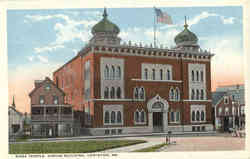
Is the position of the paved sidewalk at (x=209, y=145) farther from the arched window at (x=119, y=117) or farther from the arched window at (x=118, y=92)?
the arched window at (x=118, y=92)

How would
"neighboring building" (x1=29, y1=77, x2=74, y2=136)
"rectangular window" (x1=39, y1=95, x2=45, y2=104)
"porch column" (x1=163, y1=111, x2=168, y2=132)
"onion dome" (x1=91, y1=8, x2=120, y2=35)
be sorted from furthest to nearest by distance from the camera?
"porch column" (x1=163, y1=111, x2=168, y2=132) < "rectangular window" (x1=39, y1=95, x2=45, y2=104) < "neighboring building" (x1=29, y1=77, x2=74, y2=136) < "onion dome" (x1=91, y1=8, x2=120, y2=35)

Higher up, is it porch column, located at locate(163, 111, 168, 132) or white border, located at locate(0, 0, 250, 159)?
white border, located at locate(0, 0, 250, 159)

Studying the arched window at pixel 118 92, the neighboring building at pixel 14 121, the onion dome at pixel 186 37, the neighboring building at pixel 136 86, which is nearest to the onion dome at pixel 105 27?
the neighboring building at pixel 136 86

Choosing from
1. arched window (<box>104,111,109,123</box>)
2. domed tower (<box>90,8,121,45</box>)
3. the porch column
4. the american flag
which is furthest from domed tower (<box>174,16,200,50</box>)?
arched window (<box>104,111,109,123</box>)

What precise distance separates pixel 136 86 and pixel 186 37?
428 centimetres

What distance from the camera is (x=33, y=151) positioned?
730 inches

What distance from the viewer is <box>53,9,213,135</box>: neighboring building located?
22094 millimetres

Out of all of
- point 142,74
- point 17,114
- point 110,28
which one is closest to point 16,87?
point 17,114

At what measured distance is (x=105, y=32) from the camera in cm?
→ 2042

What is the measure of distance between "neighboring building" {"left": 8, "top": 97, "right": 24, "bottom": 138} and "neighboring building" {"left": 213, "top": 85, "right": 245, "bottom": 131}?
10.6 meters

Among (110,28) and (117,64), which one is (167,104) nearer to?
(117,64)

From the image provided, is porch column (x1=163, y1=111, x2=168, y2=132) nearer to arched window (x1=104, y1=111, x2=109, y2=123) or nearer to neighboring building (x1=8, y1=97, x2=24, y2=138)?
arched window (x1=104, y1=111, x2=109, y2=123)

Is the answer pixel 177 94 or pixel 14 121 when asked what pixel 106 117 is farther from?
pixel 14 121

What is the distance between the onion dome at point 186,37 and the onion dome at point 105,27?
3.28 metres
